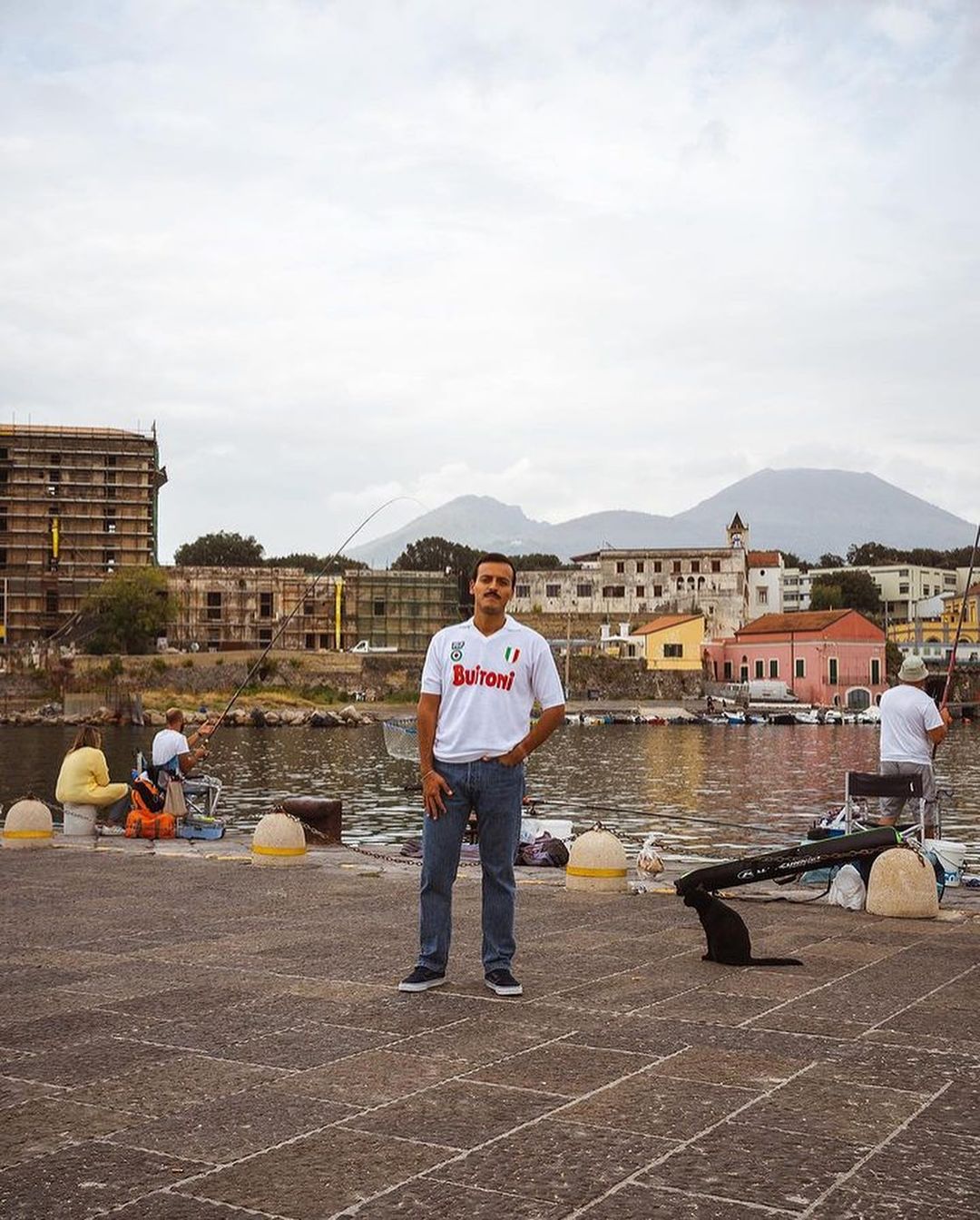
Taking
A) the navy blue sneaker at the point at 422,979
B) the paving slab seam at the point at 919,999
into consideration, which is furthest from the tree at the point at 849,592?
the navy blue sneaker at the point at 422,979

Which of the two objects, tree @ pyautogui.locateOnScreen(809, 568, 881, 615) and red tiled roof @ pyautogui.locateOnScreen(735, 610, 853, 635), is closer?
red tiled roof @ pyautogui.locateOnScreen(735, 610, 853, 635)

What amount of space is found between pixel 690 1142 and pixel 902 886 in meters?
5.69

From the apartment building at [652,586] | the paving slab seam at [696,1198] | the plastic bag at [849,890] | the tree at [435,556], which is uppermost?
the tree at [435,556]

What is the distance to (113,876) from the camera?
39.9 feet

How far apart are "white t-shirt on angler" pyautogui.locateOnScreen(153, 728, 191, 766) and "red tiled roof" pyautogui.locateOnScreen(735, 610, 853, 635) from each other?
9532cm

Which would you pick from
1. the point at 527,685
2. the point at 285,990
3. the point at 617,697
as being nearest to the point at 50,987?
the point at 285,990

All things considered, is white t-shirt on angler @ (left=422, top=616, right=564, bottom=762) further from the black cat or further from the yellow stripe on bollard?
the yellow stripe on bollard

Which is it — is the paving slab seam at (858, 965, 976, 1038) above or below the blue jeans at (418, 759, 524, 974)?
below

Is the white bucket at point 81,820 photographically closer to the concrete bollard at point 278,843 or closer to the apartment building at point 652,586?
the concrete bollard at point 278,843

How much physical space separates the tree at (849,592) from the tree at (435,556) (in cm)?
3895

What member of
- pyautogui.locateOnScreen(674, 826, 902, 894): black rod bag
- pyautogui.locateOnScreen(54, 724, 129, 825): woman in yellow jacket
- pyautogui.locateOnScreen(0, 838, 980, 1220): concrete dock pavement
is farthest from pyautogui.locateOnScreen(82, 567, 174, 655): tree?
pyautogui.locateOnScreen(674, 826, 902, 894): black rod bag

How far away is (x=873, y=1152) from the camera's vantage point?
4480 mm

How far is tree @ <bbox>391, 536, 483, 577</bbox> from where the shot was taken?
15825 centimetres

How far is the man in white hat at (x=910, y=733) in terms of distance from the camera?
13039 mm
